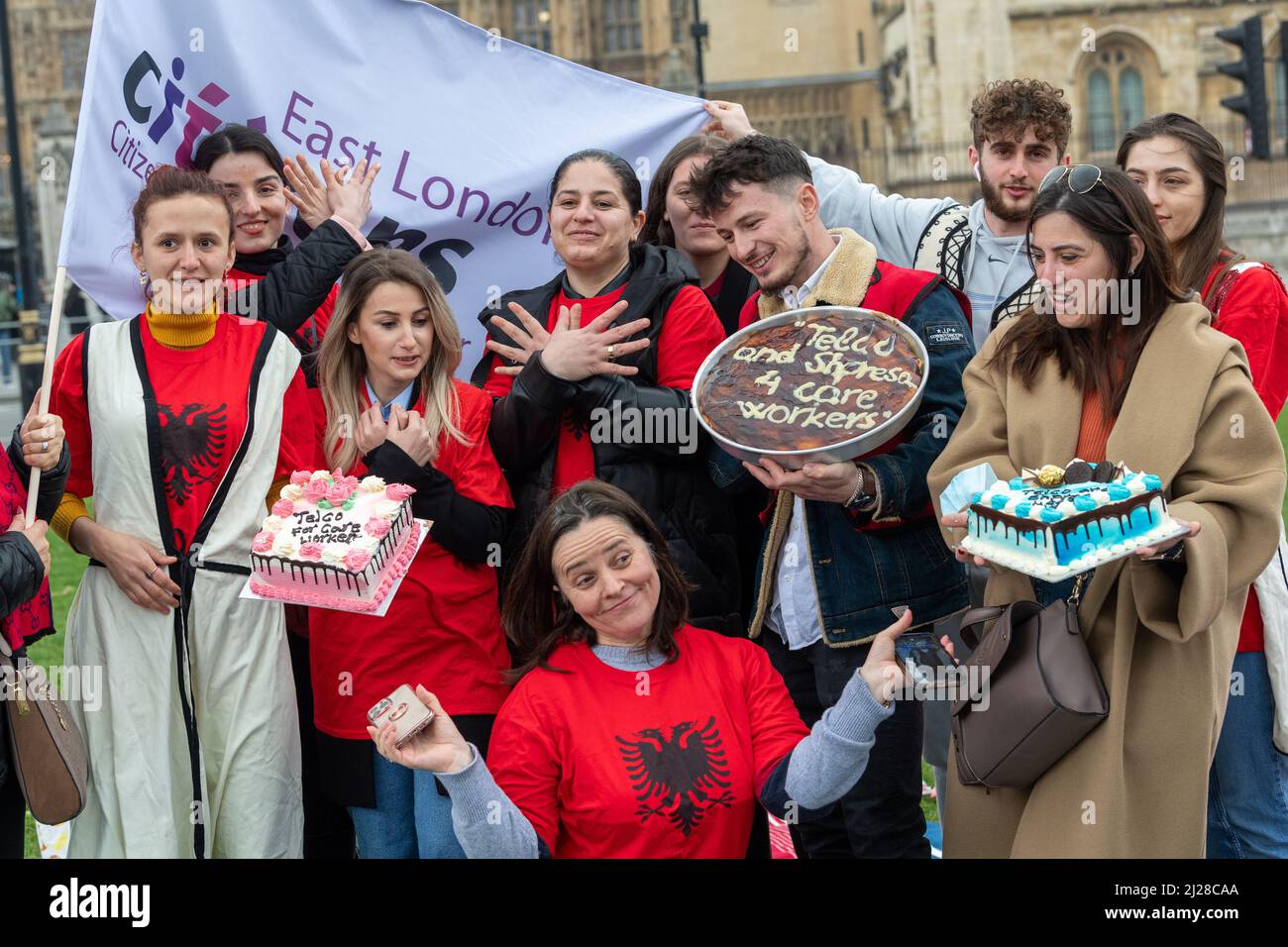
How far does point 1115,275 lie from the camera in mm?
3059

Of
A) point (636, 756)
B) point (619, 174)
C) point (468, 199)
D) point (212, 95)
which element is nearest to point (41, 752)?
point (636, 756)

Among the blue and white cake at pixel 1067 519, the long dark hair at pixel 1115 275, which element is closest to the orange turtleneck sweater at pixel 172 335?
the blue and white cake at pixel 1067 519

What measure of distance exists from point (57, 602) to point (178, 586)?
6.89 metres

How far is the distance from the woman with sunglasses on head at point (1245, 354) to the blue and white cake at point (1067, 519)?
27.1 inches

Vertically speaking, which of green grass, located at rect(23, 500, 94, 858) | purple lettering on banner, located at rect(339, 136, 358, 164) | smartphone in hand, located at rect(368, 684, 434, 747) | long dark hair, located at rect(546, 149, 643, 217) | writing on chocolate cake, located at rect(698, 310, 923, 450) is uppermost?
purple lettering on banner, located at rect(339, 136, 358, 164)

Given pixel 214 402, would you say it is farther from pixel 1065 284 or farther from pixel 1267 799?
pixel 1267 799

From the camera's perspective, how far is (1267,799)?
334 cm

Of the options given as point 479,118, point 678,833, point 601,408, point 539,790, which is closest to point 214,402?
point 601,408

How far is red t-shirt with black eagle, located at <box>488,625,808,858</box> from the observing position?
3.20 m

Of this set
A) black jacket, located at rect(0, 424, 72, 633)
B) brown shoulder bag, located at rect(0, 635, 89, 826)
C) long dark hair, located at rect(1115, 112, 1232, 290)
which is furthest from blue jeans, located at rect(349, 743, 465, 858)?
long dark hair, located at rect(1115, 112, 1232, 290)

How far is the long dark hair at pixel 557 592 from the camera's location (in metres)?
3.41

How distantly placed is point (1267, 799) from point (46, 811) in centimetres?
271

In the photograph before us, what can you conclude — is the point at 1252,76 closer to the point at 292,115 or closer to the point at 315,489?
the point at 292,115

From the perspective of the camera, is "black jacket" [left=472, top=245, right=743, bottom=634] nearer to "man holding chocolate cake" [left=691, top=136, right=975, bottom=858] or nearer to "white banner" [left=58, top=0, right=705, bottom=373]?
"man holding chocolate cake" [left=691, top=136, right=975, bottom=858]
